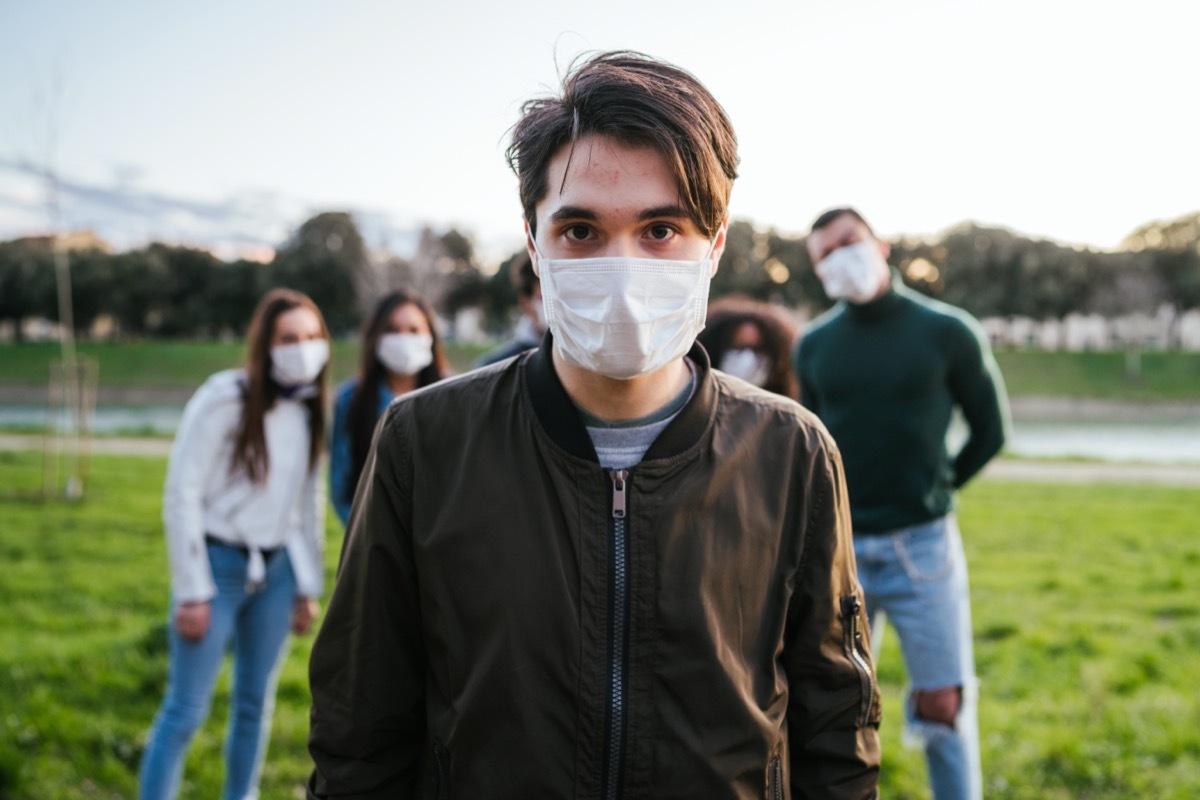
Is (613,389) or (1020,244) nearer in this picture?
(613,389)

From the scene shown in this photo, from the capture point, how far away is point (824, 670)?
1883mm

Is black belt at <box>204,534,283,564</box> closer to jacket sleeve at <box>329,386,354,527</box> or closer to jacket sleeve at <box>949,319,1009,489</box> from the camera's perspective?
jacket sleeve at <box>329,386,354,527</box>

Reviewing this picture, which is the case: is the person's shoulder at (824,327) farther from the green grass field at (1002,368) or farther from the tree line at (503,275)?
the tree line at (503,275)

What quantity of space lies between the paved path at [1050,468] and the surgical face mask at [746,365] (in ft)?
36.8

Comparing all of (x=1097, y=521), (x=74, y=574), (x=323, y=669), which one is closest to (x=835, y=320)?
(x=323, y=669)

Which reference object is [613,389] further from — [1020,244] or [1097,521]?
[1020,244]

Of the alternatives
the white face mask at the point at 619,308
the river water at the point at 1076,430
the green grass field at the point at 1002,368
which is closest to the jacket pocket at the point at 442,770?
the white face mask at the point at 619,308

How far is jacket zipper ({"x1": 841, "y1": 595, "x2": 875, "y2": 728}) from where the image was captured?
6.27 feet

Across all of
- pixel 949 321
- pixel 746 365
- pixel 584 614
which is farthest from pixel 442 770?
pixel 746 365

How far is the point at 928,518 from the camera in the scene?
3625mm

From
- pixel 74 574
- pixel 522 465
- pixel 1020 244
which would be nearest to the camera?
pixel 522 465

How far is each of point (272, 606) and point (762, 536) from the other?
8.62 ft

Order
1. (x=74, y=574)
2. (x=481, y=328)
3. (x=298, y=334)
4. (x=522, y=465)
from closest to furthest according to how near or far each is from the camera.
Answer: (x=522, y=465) → (x=298, y=334) → (x=74, y=574) → (x=481, y=328)

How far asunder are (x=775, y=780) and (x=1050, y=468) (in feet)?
52.7
